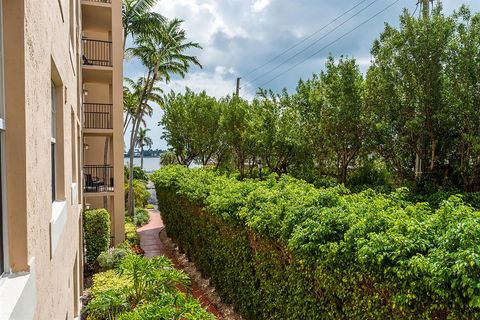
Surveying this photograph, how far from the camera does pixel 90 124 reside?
17.5 metres

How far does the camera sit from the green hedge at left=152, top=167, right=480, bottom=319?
4684 millimetres

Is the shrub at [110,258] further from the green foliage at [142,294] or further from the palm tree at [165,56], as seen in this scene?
the palm tree at [165,56]

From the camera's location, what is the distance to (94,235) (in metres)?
15.4

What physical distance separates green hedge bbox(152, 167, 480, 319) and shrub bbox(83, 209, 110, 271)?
18.8 ft

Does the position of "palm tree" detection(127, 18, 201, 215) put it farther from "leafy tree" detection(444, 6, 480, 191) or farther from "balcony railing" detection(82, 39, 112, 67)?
"leafy tree" detection(444, 6, 480, 191)

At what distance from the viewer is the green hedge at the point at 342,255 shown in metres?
4.68

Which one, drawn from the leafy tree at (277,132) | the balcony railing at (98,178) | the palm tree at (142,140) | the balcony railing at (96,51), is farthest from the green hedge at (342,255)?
the palm tree at (142,140)

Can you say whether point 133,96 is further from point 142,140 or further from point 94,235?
point 142,140

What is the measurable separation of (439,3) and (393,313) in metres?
12.0

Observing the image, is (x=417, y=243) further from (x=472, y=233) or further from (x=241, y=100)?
(x=241, y=100)

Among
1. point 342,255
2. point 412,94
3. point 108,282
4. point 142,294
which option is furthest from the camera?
point 412,94

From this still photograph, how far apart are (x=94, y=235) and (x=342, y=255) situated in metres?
12.0

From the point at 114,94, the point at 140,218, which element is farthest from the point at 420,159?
the point at 140,218

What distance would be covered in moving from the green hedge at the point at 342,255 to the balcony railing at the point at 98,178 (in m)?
7.60
